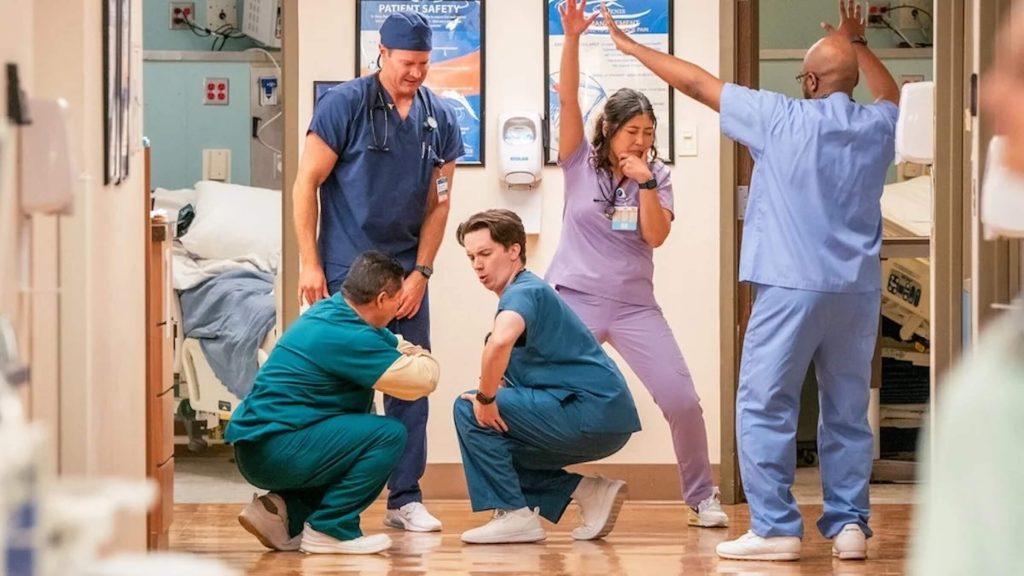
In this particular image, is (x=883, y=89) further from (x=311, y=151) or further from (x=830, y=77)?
(x=311, y=151)

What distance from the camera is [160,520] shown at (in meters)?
4.15

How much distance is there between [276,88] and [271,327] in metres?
Result: 1.81

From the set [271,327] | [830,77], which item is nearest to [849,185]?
[830,77]

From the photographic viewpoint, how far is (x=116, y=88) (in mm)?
3580

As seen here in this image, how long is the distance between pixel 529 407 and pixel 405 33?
3.68 ft

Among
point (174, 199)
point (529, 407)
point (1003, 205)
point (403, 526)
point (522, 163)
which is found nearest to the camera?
point (1003, 205)

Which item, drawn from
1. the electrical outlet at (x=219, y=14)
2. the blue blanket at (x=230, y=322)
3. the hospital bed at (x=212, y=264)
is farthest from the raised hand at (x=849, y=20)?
the electrical outlet at (x=219, y=14)

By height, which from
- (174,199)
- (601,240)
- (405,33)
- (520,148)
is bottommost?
(601,240)

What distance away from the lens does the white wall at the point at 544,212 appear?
18.1 ft

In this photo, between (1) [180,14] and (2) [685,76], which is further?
(1) [180,14]

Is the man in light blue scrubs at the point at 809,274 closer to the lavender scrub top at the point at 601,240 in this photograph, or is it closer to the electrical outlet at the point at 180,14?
the lavender scrub top at the point at 601,240

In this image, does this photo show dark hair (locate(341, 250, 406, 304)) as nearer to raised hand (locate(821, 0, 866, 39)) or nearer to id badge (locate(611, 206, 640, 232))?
id badge (locate(611, 206, 640, 232))

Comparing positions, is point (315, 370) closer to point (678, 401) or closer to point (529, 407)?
point (529, 407)

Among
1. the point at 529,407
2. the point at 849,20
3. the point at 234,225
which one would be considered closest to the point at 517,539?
the point at 529,407
